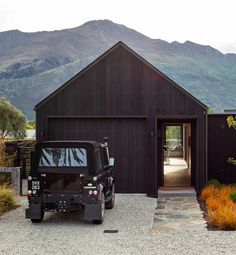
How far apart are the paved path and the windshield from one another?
2.23m

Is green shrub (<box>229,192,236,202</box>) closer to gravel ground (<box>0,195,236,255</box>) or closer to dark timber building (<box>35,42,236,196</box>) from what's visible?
dark timber building (<box>35,42,236,196</box>)

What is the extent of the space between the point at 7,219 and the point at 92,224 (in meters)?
2.16

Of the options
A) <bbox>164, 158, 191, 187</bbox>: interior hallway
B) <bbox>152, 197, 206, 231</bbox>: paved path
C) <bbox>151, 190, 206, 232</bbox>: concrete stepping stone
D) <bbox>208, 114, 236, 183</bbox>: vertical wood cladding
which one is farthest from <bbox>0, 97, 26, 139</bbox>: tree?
<bbox>152, 197, 206, 231</bbox>: paved path

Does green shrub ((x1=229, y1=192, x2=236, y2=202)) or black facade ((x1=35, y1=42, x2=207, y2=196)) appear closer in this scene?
green shrub ((x1=229, y1=192, x2=236, y2=202))

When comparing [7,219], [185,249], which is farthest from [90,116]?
[185,249]

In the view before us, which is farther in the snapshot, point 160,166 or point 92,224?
point 160,166

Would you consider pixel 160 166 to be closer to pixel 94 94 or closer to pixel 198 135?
pixel 198 135

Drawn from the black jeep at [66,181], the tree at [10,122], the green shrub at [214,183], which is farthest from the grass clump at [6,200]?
the tree at [10,122]

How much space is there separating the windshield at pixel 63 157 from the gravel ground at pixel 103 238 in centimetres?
136

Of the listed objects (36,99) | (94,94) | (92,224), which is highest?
(36,99)

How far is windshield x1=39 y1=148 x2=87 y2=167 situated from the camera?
1137 cm

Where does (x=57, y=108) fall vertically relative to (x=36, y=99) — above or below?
below

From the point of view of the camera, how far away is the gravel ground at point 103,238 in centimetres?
880

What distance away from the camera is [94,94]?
55.8 ft
